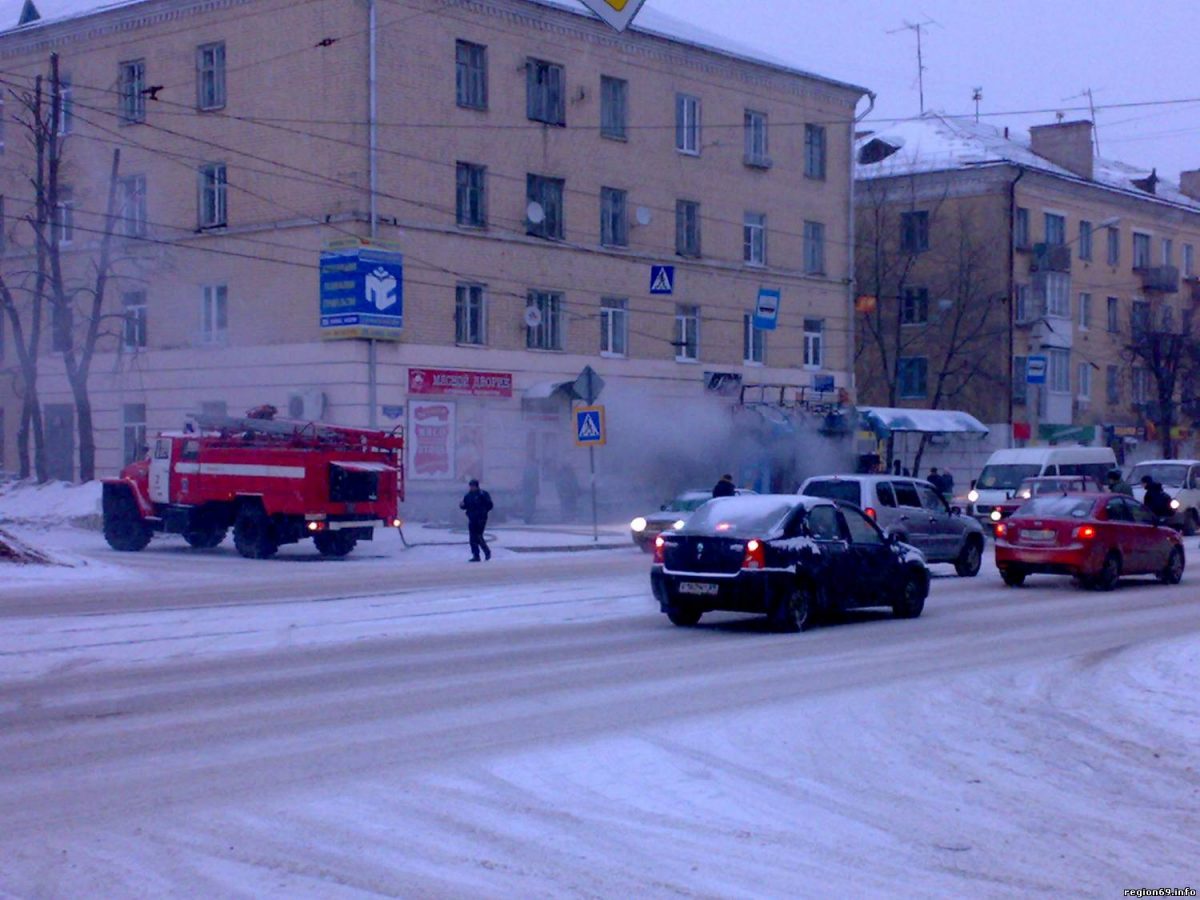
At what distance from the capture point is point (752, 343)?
49969 millimetres

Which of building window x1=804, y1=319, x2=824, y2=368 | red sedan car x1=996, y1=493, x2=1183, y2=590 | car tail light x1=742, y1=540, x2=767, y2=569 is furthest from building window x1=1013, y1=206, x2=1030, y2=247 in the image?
car tail light x1=742, y1=540, x2=767, y2=569

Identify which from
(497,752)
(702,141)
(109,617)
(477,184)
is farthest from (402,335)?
(497,752)

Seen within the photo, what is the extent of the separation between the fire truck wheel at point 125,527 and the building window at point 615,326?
17459 mm

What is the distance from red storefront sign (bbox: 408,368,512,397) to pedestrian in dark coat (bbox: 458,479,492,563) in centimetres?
1081

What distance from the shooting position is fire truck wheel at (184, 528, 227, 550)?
30.1m

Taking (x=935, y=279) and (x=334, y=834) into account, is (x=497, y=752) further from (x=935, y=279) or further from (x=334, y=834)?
(x=935, y=279)

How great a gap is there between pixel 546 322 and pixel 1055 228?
29117 millimetres

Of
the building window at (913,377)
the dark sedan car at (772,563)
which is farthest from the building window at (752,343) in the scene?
the dark sedan car at (772,563)

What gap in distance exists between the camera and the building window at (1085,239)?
65.6 m

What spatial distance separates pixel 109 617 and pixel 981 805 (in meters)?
12.1

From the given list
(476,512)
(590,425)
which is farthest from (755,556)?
(590,425)

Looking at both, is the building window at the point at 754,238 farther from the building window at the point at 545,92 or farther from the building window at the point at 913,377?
the building window at the point at 913,377

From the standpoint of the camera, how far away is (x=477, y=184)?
4144cm

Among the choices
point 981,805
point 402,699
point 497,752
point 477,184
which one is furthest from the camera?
point 477,184
